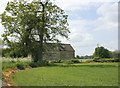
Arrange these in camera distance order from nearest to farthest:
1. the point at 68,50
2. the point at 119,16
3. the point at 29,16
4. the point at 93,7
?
the point at 119,16, the point at 93,7, the point at 29,16, the point at 68,50

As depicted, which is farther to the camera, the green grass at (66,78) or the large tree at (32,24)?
the large tree at (32,24)

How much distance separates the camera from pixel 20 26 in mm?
23844

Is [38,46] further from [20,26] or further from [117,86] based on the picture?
[117,86]

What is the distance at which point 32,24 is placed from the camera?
23.0 m

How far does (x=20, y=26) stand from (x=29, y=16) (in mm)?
2408

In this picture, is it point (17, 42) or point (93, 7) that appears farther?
point (17, 42)

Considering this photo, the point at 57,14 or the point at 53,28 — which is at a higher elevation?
the point at 57,14

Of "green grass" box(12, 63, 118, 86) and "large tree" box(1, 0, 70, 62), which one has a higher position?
"large tree" box(1, 0, 70, 62)

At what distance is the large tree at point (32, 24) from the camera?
23.1 metres

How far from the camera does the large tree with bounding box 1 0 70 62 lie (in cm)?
2305

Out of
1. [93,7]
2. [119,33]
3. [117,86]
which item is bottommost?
[117,86]

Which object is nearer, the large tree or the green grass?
the green grass

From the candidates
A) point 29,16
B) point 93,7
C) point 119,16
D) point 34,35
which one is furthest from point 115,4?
point 34,35

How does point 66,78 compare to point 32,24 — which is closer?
point 66,78
